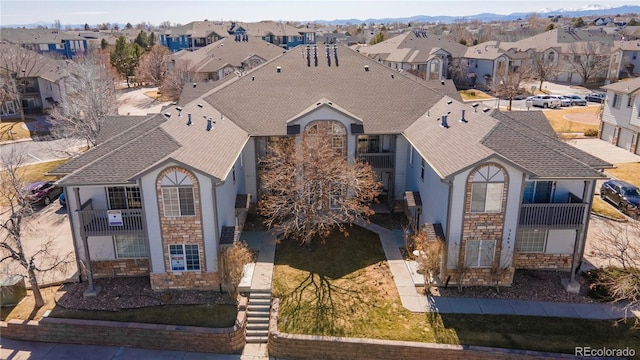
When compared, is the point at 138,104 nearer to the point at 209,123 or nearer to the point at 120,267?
the point at 209,123

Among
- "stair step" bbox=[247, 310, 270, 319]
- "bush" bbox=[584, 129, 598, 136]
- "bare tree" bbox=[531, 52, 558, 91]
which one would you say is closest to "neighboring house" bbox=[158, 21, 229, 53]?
"bare tree" bbox=[531, 52, 558, 91]

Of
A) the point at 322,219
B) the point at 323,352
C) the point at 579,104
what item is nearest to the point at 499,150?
the point at 322,219

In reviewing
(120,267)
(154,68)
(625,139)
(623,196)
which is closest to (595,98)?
(625,139)

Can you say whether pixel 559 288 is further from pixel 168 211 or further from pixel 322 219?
pixel 168 211

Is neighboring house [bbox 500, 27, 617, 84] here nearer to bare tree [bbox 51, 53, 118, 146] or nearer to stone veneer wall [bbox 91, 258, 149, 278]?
bare tree [bbox 51, 53, 118, 146]

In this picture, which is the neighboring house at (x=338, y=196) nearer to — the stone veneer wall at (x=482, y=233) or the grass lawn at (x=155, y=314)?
the stone veneer wall at (x=482, y=233)

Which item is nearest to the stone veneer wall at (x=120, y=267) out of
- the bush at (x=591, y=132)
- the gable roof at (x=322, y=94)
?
the gable roof at (x=322, y=94)
